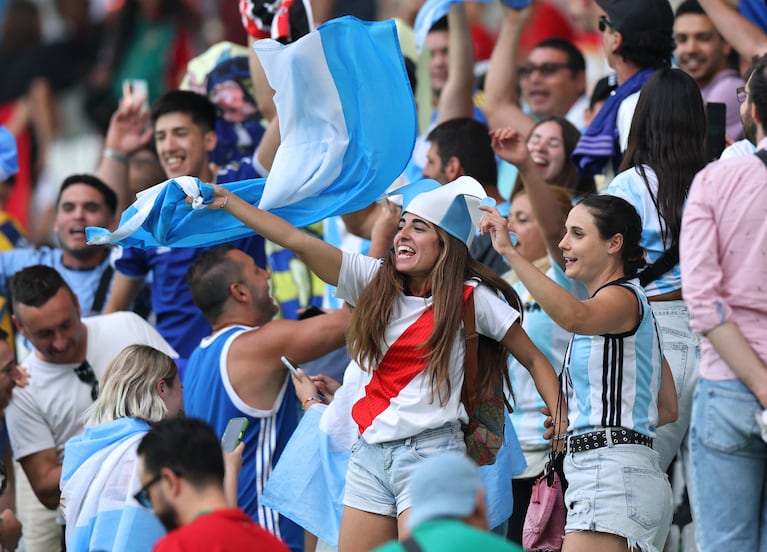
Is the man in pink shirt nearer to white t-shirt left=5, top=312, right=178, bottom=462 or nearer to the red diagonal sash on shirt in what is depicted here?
the red diagonal sash on shirt

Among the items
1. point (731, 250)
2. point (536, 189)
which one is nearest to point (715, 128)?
point (536, 189)

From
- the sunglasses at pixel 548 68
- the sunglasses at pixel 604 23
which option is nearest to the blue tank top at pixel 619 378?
the sunglasses at pixel 604 23

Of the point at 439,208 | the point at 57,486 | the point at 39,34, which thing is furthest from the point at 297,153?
the point at 39,34

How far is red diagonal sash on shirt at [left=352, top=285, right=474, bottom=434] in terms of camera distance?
5.39m

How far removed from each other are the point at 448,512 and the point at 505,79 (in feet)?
16.7

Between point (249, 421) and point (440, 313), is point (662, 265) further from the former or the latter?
point (249, 421)

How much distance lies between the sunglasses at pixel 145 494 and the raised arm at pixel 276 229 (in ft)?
3.71

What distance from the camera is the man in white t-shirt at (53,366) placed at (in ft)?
22.7

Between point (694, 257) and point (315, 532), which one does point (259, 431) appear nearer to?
point (315, 532)

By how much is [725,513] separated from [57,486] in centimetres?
345

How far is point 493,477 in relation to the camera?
559cm

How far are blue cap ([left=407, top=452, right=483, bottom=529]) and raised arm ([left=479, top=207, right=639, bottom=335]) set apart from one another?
153cm

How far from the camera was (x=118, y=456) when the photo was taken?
529 cm

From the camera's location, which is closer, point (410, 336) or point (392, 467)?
point (392, 467)
